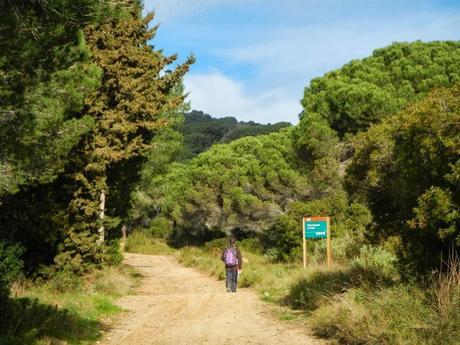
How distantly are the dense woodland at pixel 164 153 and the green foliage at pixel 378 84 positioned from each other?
69mm

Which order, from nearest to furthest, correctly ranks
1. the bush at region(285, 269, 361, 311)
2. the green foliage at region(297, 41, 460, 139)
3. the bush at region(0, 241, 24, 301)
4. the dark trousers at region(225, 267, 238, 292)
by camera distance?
the bush at region(285, 269, 361, 311) → the bush at region(0, 241, 24, 301) → the dark trousers at region(225, 267, 238, 292) → the green foliage at region(297, 41, 460, 139)

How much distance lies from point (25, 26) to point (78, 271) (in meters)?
9.34

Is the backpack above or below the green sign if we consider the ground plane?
below

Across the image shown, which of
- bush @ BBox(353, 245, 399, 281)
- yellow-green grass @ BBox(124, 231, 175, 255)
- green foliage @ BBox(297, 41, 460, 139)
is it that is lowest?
yellow-green grass @ BBox(124, 231, 175, 255)

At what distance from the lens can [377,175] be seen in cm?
995

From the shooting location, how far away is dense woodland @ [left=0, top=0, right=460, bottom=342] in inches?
282

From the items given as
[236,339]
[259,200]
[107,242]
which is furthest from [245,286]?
[259,200]

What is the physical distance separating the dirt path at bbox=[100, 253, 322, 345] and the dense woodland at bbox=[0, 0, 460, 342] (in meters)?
2.18

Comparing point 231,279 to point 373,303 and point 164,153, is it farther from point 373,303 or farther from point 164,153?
point 164,153

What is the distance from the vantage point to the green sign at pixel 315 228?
16016 millimetres

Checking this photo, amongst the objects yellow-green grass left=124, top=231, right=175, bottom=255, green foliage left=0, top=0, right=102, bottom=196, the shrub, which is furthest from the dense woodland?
the shrub

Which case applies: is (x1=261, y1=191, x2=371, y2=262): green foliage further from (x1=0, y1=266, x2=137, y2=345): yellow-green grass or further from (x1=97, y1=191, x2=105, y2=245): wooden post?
(x1=97, y1=191, x2=105, y2=245): wooden post

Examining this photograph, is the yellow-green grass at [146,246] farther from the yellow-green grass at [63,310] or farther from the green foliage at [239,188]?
the yellow-green grass at [63,310]

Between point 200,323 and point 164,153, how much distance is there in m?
18.9
